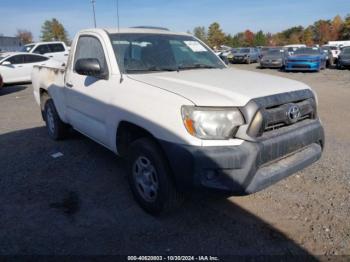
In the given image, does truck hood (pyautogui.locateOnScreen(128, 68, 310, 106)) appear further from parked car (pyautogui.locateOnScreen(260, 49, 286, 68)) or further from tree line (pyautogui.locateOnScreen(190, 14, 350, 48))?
tree line (pyautogui.locateOnScreen(190, 14, 350, 48))

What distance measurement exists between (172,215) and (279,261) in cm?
114

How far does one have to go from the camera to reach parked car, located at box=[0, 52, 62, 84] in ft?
47.1

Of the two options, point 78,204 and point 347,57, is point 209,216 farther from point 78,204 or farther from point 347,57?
point 347,57

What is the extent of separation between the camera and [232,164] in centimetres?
275

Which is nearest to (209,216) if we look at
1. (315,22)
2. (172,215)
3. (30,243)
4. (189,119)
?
(172,215)

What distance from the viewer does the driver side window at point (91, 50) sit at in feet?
13.0

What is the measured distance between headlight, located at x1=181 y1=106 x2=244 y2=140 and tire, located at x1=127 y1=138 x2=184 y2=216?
48 centimetres

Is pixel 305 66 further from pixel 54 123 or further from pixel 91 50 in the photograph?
pixel 91 50

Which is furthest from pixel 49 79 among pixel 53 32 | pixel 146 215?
pixel 53 32

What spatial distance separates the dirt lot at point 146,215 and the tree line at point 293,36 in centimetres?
8057

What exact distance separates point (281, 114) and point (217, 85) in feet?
2.12

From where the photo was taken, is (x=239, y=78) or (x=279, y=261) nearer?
(x=279, y=261)

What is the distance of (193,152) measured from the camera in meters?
2.74

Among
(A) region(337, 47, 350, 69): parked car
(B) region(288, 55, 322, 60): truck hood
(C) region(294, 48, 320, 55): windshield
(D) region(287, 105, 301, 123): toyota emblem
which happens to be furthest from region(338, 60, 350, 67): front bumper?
(D) region(287, 105, 301, 123): toyota emblem
